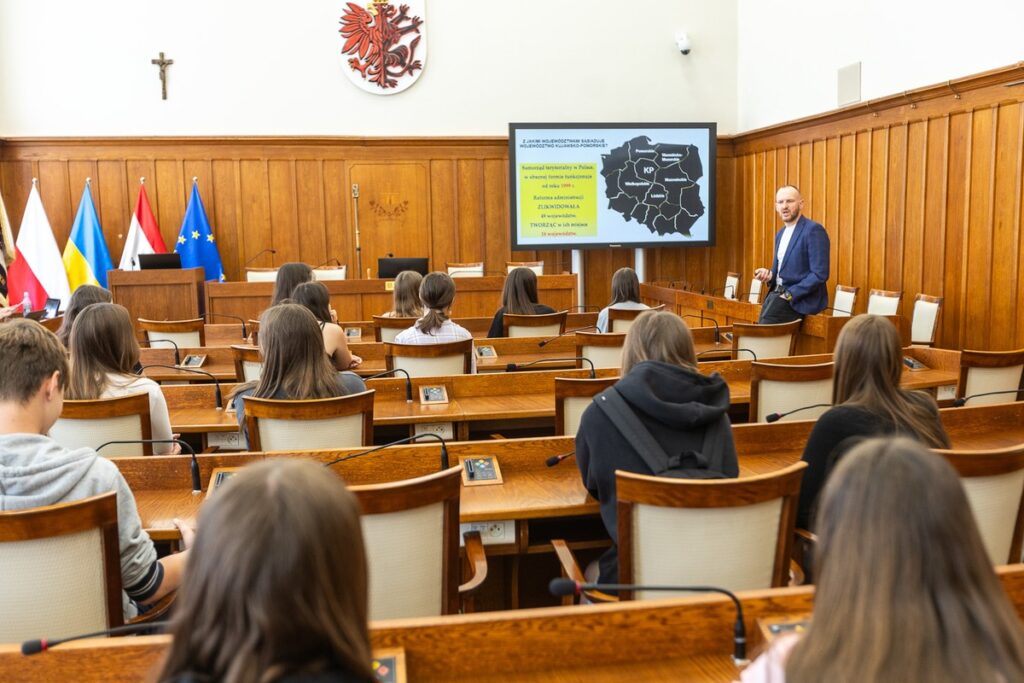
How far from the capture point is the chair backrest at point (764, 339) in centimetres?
548

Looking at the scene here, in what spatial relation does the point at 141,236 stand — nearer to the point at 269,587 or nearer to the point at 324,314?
the point at 324,314

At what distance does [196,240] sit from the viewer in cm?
996

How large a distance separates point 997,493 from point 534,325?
370 centimetres

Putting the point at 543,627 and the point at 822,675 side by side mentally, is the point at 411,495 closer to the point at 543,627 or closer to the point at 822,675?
the point at 543,627

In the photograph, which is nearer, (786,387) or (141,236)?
(786,387)

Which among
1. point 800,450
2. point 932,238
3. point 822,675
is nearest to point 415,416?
point 800,450

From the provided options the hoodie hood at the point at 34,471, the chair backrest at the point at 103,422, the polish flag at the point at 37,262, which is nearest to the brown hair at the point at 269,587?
the hoodie hood at the point at 34,471

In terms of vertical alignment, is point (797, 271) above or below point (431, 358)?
above

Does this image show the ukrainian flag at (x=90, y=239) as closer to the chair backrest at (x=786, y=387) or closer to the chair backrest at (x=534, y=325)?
the chair backrest at (x=534, y=325)

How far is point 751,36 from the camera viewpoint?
1064 centimetres

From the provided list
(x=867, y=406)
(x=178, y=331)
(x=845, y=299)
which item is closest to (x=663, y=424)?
(x=867, y=406)

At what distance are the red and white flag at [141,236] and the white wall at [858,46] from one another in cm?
710

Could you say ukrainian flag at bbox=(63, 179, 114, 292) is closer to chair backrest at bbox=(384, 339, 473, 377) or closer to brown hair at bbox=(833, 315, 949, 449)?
chair backrest at bbox=(384, 339, 473, 377)

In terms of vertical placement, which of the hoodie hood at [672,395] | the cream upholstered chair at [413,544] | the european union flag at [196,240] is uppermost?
the european union flag at [196,240]
